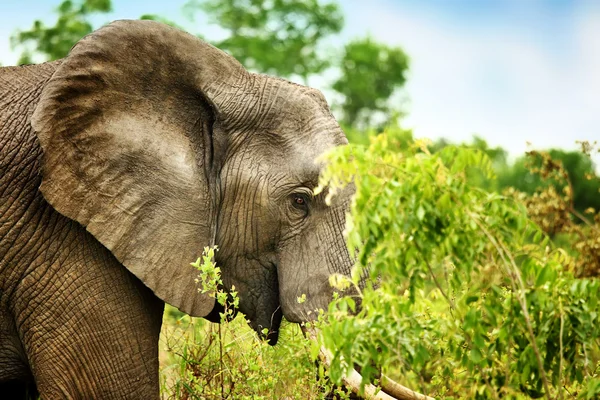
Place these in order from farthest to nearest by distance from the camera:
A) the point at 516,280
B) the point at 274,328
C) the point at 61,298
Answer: the point at 274,328 < the point at 61,298 < the point at 516,280

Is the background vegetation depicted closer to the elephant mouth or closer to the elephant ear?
the elephant mouth

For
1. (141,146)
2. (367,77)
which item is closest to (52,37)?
(141,146)

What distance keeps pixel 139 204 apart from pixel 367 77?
138ft

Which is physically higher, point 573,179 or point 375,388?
point 375,388

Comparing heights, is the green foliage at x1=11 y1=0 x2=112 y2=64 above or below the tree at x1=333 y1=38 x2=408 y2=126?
above

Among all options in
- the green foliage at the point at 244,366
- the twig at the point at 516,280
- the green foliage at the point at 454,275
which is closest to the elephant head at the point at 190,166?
the green foliage at the point at 244,366

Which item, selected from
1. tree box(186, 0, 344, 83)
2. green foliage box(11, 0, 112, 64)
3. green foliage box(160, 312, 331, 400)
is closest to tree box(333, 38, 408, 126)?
tree box(186, 0, 344, 83)

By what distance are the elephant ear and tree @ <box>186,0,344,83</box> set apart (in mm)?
32925

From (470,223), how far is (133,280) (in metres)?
2.09

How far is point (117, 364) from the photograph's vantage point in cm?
502

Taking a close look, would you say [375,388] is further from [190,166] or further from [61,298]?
[61,298]

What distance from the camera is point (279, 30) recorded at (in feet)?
138

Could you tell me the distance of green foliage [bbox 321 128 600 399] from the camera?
375 centimetres

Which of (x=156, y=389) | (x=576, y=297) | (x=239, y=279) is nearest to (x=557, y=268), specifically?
(x=576, y=297)
